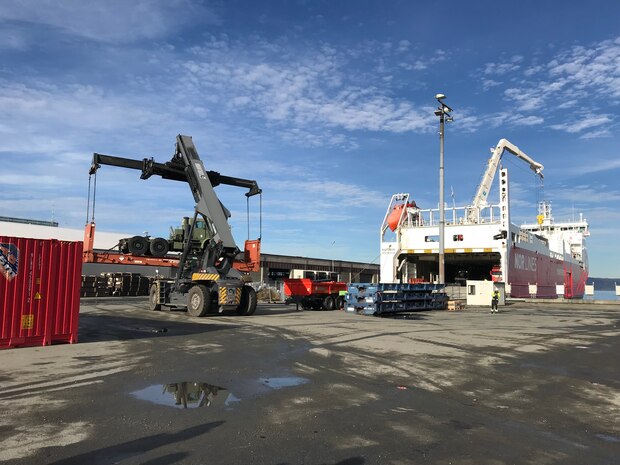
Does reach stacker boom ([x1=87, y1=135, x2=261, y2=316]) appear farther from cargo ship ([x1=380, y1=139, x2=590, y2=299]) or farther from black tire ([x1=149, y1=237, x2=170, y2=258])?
cargo ship ([x1=380, y1=139, x2=590, y2=299])

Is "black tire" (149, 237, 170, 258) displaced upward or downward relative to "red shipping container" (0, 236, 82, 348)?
upward

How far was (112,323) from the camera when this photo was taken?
16250 millimetres

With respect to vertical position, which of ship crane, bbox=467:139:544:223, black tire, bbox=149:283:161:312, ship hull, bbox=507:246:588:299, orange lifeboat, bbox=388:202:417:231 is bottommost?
black tire, bbox=149:283:161:312

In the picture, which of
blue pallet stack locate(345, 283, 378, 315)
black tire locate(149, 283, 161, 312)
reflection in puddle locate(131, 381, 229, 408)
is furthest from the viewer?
blue pallet stack locate(345, 283, 378, 315)

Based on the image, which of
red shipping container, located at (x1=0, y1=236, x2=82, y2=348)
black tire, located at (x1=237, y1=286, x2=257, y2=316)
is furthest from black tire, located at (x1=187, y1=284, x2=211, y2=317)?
red shipping container, located at (x1=0, y1=236, x2=82, y2=348)

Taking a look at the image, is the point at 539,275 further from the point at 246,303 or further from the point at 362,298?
the point at 246,303

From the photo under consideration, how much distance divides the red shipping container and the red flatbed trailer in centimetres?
1501

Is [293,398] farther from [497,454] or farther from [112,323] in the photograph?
[112,323]

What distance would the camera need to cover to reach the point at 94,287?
3681 cm

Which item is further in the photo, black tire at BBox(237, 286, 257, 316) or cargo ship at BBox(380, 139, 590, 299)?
cargo ship at BBox(380, 139, 590, 299)

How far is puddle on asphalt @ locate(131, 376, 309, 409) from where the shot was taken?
6.39 m

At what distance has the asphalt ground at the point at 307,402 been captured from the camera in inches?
185

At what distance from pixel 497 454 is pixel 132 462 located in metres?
3.58

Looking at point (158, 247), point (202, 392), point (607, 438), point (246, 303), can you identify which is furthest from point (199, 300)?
point (607, 438)
